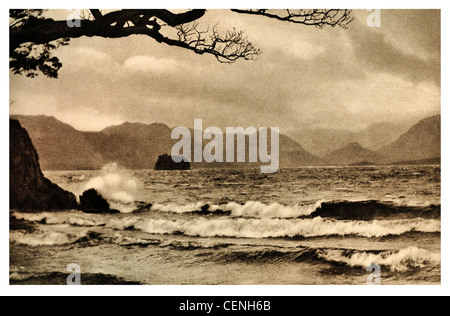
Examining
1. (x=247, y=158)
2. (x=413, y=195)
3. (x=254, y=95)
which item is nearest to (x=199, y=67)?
(x=254, y=95)

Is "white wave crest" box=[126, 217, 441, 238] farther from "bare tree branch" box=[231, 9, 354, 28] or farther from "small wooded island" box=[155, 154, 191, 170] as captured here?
"bare tree branch" box=[231, 9, 354, 28]

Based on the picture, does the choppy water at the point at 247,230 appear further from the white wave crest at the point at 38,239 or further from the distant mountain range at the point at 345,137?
the distant mountain range at the point at 345,137

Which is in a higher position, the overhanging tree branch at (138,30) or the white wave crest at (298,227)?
the overhanging tree branch at (138,30)

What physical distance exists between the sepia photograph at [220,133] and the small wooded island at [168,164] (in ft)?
0.04

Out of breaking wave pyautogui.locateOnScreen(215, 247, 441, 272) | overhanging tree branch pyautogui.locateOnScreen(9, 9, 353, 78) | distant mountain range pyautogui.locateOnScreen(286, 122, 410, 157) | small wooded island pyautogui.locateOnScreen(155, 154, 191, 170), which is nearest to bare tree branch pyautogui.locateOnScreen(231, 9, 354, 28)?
overhanging tree branch pyautogui.locateOnScreen(9, 9, 353, 78)

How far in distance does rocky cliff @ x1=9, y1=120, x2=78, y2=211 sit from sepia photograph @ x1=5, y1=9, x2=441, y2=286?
0.05 ft

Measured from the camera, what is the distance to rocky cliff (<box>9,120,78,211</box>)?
449cm

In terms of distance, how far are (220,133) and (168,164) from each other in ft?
2.04

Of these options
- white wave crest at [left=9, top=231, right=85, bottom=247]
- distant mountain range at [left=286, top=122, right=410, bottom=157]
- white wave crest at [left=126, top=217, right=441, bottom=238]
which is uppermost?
distant mountain range at [left=286, top=122, right=410, bottom=157]

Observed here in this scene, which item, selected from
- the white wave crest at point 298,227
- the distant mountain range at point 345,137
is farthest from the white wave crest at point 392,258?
the distant mountain range at point 345,137

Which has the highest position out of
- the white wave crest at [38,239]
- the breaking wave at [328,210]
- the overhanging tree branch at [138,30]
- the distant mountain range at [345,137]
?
the overhanging tree branch at [138,30]

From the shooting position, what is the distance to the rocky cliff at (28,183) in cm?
449

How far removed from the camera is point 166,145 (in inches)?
177

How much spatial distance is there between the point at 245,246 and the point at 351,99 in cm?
184
